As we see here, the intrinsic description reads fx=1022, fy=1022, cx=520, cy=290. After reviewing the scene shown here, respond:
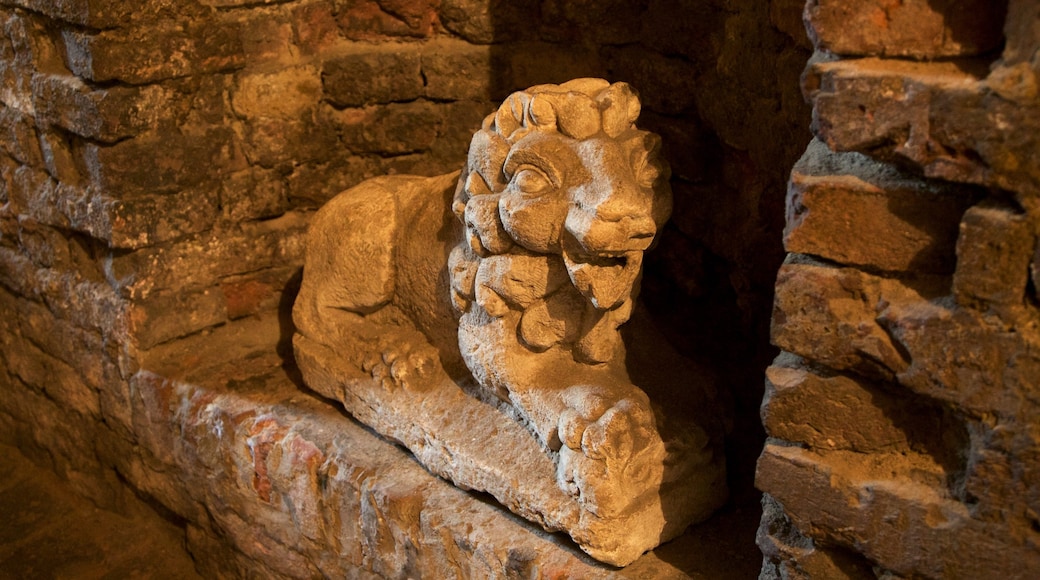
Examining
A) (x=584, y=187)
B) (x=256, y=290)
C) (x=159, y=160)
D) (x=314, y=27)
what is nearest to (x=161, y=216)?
(x=159, y=160)

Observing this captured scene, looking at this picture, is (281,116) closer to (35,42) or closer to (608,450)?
(35,42)

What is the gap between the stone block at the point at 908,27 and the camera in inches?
47.5

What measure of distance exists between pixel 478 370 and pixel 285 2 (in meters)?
1.26

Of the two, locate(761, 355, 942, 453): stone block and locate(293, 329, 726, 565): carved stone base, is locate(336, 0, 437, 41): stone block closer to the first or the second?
locate(293, 329, 726, 565): carved stone base

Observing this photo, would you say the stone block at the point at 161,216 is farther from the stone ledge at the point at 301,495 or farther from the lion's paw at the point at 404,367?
the lion's paw at the point at 404,367

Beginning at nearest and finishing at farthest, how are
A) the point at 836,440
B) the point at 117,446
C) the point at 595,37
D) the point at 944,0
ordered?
1. the point at 944,0
2. the point at 836,440
3. the point at 595,37
4. the point at 117,446

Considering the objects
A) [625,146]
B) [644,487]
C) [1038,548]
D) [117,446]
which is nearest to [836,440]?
[1038,548]

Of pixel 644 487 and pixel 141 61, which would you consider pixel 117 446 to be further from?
pixel 644 487

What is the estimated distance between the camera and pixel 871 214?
1.30m

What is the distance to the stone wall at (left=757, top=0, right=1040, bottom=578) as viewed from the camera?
1.19m

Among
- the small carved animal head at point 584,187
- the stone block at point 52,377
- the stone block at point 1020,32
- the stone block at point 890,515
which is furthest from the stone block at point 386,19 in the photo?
the stone block at point 1020,32

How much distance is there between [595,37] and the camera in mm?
2703

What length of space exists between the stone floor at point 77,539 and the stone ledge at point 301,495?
131 millimetres

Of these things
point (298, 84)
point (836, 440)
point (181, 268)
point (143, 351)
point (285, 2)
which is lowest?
point (143, 351)
